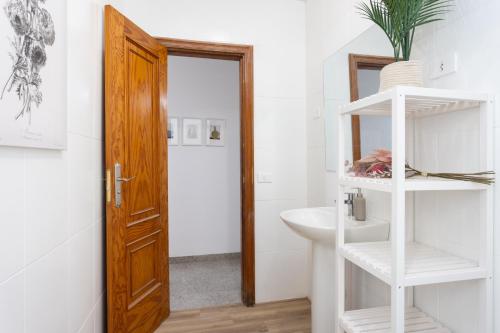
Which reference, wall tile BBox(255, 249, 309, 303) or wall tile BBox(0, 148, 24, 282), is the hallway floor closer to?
wall tile BBox(255, 249, 309, 303)

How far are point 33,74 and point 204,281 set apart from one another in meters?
2.54

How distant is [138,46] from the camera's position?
1.97m

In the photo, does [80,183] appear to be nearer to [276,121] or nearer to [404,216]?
[404,216]

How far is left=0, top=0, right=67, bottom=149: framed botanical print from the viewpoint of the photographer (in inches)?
31.0

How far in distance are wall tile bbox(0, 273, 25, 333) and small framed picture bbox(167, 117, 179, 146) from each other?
2.71 meters

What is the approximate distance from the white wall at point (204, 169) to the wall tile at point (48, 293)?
2.32 metres

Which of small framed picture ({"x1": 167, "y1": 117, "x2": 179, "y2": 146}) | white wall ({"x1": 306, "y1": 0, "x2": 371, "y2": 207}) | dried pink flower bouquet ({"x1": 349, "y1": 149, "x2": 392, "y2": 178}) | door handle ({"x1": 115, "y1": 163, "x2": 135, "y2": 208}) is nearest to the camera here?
dried pink flower bouquet ({"x1": 349, "y1": 149, "x2": 392, "y2": 178})

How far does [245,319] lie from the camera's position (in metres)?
2.26

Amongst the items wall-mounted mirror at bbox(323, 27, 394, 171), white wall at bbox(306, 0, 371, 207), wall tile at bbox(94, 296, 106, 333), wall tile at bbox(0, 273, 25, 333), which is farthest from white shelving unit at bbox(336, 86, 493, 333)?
wall tile at bbox(94, 296, 106, 333)

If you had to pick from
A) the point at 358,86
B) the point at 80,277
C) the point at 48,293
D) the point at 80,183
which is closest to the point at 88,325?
the point at 80,277

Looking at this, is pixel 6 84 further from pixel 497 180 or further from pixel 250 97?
pixel 250 97

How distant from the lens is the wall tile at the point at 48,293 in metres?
0.95

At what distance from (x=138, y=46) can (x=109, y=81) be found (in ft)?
1.43

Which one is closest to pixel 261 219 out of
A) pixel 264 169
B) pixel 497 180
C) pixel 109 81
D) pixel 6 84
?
pixel 264 169
